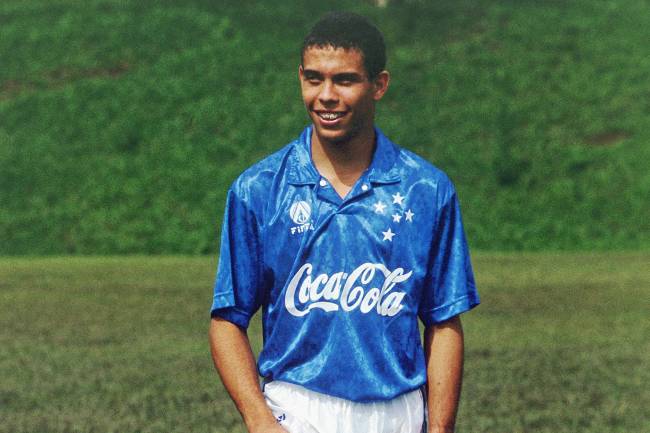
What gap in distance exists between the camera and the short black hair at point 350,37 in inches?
126

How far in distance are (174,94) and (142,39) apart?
3.09 meters

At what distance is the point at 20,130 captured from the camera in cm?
2309

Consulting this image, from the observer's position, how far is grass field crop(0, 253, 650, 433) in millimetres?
8125

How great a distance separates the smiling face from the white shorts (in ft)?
2.15

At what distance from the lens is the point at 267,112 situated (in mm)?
23172

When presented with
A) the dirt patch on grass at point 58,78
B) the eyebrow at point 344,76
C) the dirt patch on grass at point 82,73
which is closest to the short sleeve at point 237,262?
the eyebrow at point 344,76

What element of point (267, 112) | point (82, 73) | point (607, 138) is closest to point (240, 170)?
point (267, 112)

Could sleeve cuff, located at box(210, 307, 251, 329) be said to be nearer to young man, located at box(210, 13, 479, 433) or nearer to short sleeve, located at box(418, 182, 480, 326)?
young man, located at box(210, 13, 479, 433)

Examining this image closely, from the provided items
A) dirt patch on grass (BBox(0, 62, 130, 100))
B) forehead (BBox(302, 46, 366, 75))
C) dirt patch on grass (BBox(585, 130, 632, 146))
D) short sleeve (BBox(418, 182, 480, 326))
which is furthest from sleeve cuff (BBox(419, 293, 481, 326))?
dirt patch on grass (BBox(0, 62, 130, 100))

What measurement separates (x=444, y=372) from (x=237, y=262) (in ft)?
1.94

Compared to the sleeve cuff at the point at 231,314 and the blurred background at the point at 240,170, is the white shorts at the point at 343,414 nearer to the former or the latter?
the sleeve cuff at the point at 231,314

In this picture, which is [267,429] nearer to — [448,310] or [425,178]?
[448,310]

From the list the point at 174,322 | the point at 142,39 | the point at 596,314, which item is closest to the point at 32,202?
the point at 142,39

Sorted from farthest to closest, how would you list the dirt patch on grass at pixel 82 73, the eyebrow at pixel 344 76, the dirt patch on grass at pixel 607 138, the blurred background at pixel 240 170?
1. the dirt patch on grass at pixel 82 73
2. the dirt patch on grass at pixel 607 138
3. the blurred background at pixel 240 170
4. the eyebrow at pixel 344 76
